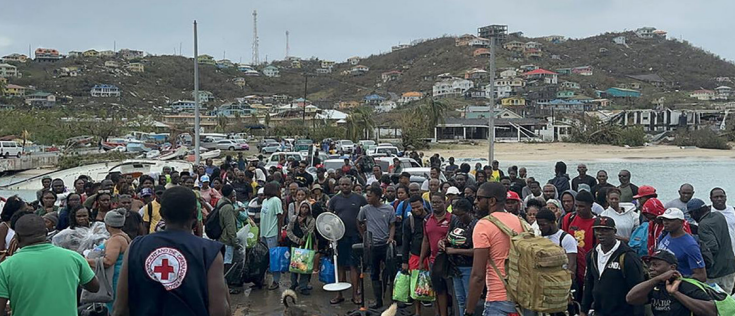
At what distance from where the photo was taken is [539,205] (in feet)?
22.7

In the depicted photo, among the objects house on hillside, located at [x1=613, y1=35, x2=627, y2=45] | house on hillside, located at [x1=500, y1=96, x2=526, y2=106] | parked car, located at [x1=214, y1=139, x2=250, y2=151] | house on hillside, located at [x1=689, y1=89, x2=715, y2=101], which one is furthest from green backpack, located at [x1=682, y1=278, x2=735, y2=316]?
house on hillside, located at [x1=613, y1=35, x2=627, y2=45]

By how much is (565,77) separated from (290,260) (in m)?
139

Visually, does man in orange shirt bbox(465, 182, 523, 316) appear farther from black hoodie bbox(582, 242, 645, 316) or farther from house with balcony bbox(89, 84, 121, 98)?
house with balcony bbox(89, 84, 121, 98)

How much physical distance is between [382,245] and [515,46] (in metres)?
182

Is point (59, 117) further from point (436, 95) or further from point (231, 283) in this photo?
point (436, 95)

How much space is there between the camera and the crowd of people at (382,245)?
10.6 feet

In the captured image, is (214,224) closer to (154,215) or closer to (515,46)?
(154,215)

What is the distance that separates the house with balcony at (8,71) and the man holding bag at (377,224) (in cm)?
14614

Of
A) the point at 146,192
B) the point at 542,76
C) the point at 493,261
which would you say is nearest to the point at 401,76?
the point at 542,76

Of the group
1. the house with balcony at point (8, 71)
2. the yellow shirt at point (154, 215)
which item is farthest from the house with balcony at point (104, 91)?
the yellow shirt at point (154, 215)

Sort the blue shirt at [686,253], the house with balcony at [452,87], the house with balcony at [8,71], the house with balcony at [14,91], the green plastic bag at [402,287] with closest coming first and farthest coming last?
1. the blue shirt at [686,253]
2. the green plastic bag at [402,287]
3. the house with balcony at [14,91]
4. the house with balcony at [452,87]
5. the house with balcony at [8,71]

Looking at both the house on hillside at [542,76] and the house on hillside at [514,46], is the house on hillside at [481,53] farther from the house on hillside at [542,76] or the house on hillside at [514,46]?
the house on hillside at [542,76]

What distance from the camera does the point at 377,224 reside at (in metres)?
7.50

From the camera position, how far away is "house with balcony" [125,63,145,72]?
13768 cm
